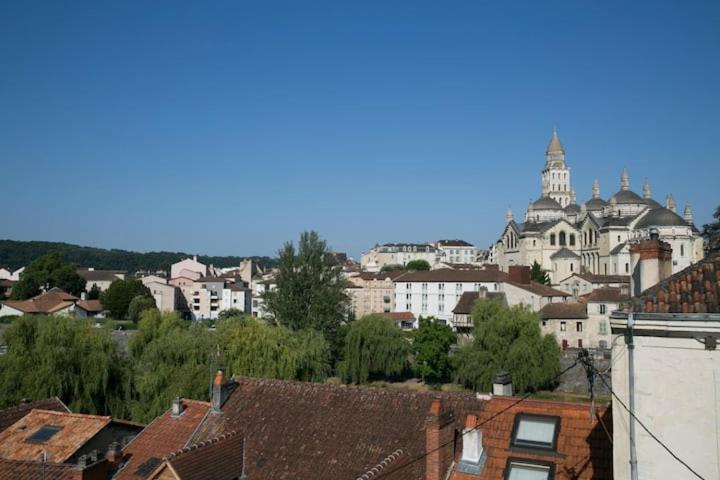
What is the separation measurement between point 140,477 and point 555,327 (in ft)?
177

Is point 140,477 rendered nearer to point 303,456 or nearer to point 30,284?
point 303,456

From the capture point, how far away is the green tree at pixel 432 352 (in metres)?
53.5

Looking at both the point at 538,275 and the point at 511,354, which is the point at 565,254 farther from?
the point at 511,354

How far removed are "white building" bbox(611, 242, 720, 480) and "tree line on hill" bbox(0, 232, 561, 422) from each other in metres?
23.6

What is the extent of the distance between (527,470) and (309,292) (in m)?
38.4

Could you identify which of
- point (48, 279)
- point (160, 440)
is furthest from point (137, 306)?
point (160, 440)

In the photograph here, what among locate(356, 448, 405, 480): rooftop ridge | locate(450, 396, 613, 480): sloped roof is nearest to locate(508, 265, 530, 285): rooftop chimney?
locate(450, 396, 613, 480): sloped roof

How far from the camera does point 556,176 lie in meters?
138

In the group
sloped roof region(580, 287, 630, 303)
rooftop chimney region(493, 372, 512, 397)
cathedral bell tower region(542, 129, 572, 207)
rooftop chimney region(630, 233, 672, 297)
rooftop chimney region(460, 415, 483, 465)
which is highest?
cathedral bell tower region(542, 129, 572, 207)

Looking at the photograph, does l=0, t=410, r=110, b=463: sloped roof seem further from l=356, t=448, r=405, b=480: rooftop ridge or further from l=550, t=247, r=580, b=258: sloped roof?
l=550, t=247, r=580, b=258: sloped roof

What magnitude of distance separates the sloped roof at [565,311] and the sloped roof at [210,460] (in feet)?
170

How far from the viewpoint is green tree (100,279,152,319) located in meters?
92.7

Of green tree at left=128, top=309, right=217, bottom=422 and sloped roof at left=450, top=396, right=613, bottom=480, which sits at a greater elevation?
sloped roof at left=450, top=396, right=613, bottom=480

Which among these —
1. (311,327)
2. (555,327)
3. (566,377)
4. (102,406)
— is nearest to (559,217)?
(555,327)
